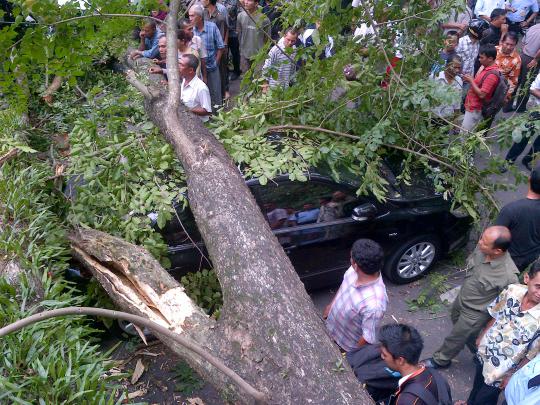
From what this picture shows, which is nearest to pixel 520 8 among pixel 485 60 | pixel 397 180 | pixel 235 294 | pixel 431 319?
pixel 485 60

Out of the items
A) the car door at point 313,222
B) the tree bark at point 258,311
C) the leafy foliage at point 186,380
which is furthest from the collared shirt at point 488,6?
the leafy foliage at point 186,380

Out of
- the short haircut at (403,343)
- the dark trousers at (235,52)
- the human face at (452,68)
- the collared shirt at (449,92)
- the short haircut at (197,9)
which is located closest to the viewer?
the short haircut at (403,343)

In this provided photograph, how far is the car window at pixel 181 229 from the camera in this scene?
13.5 feet

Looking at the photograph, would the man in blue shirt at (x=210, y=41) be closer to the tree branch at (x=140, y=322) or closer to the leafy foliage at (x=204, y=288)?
the leafy foliage at (x=204, y=288)

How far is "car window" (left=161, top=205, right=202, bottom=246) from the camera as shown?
4125mm

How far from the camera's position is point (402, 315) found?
4980 millimetres

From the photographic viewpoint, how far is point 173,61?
445cm

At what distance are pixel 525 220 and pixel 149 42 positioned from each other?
6.68 m

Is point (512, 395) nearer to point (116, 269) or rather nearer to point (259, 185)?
point (259, 185)

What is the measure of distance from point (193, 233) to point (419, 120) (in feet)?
8.31

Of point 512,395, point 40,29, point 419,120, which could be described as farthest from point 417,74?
point 40,29

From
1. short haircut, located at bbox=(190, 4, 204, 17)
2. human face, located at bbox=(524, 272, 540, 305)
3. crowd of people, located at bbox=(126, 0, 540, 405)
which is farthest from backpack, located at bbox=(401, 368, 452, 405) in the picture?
short haircut, located at bbox=(190, 4, 204, 17)

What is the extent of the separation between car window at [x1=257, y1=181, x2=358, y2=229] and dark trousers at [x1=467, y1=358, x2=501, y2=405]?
69.4 inches

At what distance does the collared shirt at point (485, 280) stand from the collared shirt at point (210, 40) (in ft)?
16.7
